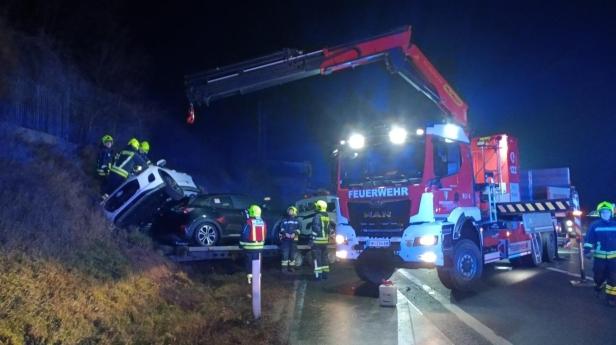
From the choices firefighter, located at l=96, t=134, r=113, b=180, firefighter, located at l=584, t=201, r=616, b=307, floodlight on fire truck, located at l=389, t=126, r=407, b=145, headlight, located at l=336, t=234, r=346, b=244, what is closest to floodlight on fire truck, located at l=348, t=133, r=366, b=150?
floodlight on fire truck, located at l=389, t=126, r=407, b=145

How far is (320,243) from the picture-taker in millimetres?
11234

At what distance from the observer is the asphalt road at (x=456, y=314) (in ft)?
20.5

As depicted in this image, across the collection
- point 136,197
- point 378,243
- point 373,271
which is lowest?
point 373,271

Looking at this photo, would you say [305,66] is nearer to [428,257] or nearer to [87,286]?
[428,257]

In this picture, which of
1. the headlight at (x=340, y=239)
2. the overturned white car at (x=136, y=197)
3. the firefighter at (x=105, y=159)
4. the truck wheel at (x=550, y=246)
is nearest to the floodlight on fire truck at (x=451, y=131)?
the headlight at (x=340, y=239)

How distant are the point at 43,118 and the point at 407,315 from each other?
929cm

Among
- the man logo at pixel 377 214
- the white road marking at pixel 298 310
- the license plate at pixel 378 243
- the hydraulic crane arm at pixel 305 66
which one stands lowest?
the white road marking at pixel 298 310

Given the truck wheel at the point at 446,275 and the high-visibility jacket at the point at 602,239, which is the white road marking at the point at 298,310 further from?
the high-visibility jacket at the point at 602,239

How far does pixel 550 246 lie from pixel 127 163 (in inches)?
459

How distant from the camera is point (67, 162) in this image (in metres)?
10.2

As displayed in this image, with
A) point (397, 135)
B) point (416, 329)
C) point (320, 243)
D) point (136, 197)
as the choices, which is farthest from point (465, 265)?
point (136, 197)

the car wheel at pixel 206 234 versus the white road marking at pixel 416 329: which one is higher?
the car wheel at pixel 206 234

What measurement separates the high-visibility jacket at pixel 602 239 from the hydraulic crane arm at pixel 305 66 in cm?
447

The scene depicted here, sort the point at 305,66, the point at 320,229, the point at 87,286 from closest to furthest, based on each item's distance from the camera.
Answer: the point at 87,286
the point at 305,66
the point at 320,229
